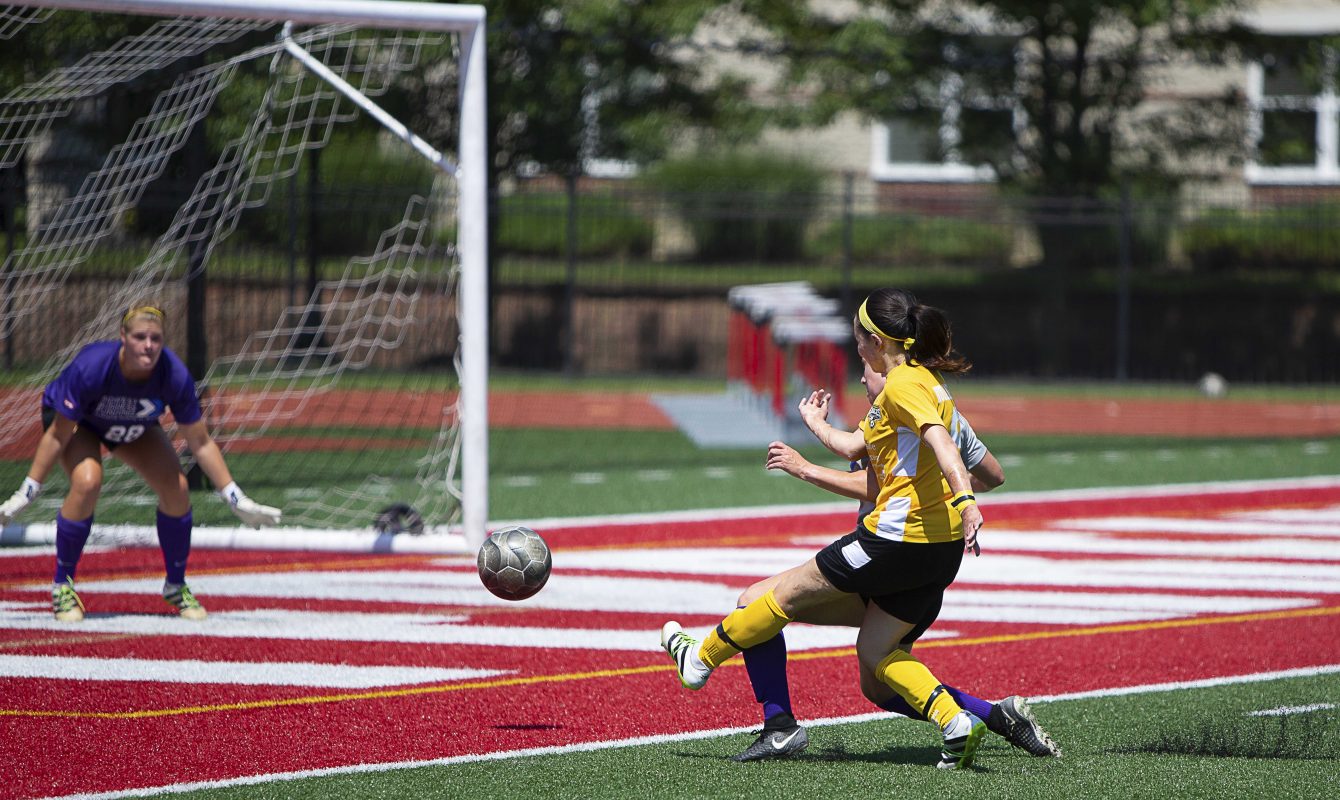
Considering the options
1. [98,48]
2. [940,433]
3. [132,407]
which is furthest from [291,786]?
[98,48]

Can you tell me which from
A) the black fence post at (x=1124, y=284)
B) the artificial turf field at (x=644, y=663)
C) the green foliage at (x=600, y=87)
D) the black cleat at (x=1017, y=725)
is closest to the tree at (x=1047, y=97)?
the black fence post at (x=1124, y=284)

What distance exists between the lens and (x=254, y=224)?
21.4 m

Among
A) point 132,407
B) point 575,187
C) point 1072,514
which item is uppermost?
point 575,187

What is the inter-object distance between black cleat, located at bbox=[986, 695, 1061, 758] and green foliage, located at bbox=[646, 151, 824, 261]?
760 inches

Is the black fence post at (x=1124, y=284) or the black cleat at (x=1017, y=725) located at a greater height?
the black fence post at (x=1124, y=284)

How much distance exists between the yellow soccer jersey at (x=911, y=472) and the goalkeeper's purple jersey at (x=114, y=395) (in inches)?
173

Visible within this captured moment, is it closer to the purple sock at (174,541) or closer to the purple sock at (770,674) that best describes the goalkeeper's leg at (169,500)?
the purple sock at (174,541)

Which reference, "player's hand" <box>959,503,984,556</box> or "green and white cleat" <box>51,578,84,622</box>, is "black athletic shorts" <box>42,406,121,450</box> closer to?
"green and white cleat" <box>51,578,84,622</box>

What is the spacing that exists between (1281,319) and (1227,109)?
374cm

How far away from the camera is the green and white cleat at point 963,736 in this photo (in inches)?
220

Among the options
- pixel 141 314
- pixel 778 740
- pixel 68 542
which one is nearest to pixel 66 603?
pixel 68 542

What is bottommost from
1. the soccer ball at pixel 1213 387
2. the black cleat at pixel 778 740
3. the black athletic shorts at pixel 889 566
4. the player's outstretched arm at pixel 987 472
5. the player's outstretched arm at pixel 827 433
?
the soccer ball at pixel 1213 387

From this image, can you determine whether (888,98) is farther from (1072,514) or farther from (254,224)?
(1072,514)

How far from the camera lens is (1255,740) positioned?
619 cm
